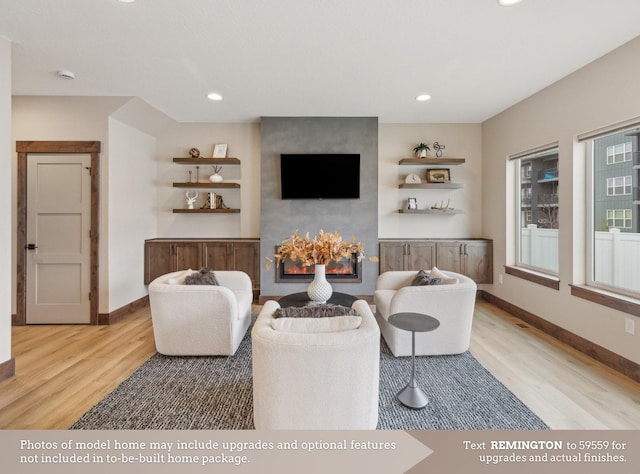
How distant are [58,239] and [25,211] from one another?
50 centimetres

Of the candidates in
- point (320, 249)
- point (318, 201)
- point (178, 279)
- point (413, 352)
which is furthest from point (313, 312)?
point (318, 201)

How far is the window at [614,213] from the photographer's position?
9.00 feet

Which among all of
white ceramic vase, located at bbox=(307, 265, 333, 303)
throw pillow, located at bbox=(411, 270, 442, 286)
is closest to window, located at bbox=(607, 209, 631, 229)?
throw pillow, located at bbox=(411, 270, 442, 286)

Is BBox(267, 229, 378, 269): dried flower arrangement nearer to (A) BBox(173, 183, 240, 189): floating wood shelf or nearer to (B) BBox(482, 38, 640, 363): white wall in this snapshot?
(B) BBox(482, 38, 640, 363): white wall

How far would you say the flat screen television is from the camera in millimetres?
4598

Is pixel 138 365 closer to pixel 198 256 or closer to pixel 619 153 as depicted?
pixel 198 256

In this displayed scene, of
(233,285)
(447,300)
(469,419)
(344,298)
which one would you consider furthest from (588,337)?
(233,285)

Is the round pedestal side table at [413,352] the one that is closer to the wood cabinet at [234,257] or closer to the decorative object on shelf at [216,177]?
the wood cabinet at [234,257]

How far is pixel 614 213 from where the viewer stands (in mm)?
2916

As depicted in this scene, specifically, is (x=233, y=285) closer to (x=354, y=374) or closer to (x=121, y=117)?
(x=354, y=374)

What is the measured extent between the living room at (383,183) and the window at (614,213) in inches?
3.7

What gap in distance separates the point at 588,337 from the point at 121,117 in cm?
578

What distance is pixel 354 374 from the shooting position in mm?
1552

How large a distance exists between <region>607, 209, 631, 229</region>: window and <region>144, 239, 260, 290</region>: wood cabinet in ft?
13.4
